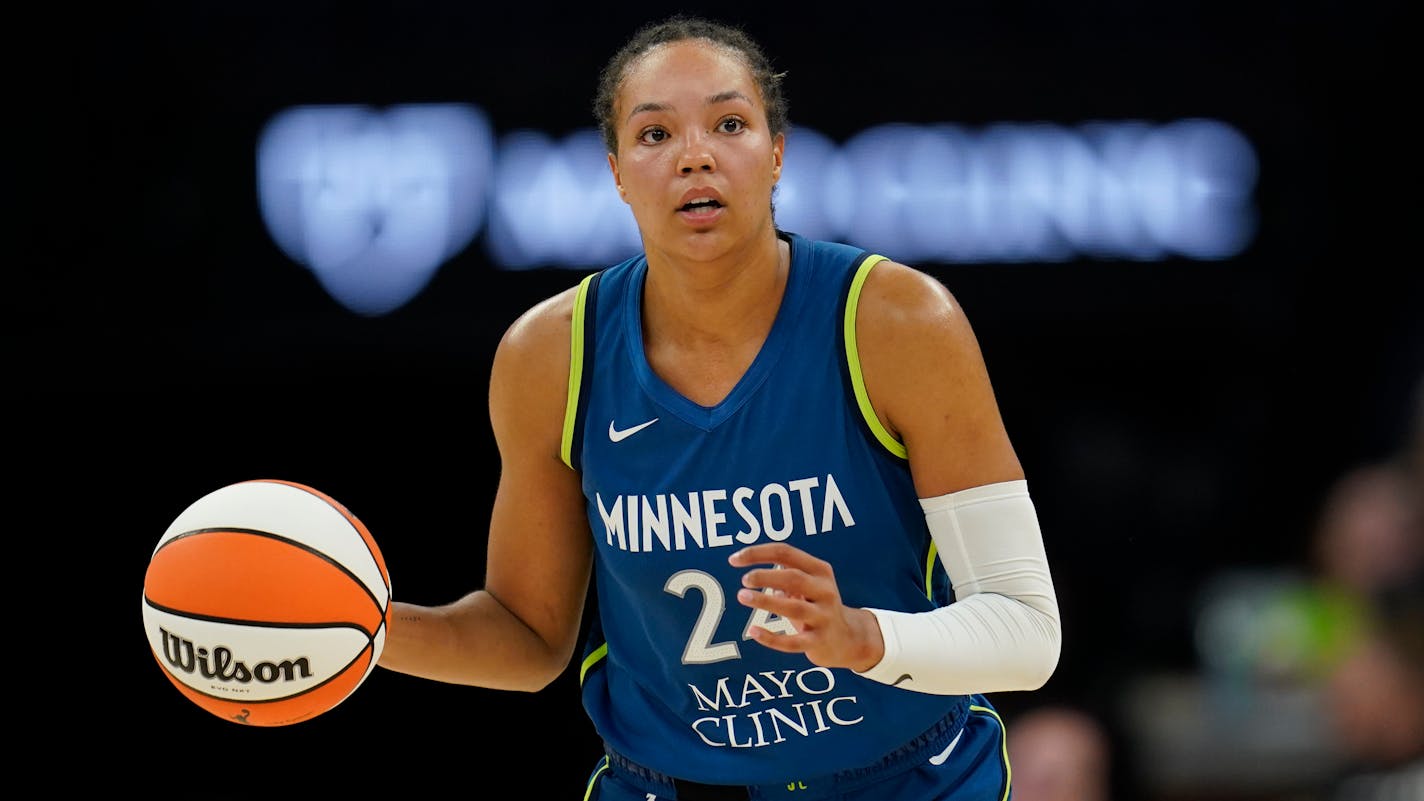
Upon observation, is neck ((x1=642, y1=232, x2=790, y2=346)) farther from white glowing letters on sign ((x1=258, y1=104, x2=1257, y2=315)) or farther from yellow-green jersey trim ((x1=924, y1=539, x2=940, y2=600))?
white glowing letters on sign ((x1=258, y1=104, x2=1257, y2=315))

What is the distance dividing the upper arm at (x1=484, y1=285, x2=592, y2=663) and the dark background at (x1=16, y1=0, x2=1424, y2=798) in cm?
197

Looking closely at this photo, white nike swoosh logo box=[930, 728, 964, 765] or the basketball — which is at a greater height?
the basketball

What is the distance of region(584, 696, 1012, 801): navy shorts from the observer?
2.62 meters

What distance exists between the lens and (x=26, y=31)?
15.9ft

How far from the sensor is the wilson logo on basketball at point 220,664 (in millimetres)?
2471

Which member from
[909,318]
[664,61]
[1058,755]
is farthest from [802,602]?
[1058,755]

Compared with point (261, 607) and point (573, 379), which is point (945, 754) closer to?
point (573, 379)

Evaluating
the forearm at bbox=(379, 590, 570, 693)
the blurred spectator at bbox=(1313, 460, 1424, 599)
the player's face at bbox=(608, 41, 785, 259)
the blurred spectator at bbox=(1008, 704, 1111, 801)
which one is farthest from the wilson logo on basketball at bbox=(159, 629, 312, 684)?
the blurred spectator at bbox=(1313, 460, 1424, 599)

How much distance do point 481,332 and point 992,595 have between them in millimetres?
2604

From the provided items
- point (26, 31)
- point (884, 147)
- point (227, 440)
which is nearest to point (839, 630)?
point (884, 147)

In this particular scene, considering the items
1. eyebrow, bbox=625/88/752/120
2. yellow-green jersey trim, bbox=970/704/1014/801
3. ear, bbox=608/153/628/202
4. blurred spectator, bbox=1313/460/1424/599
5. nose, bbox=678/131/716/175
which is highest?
eyebrow, bbox=625/88/752/120

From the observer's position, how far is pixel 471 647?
2820 mm

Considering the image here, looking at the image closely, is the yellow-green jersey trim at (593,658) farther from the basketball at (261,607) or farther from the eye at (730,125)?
the eye at (730,125)

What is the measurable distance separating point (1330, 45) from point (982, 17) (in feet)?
3.21
